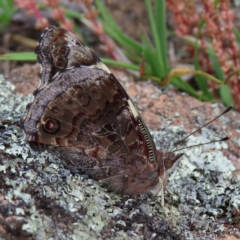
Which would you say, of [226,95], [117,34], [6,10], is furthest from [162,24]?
[6,10]

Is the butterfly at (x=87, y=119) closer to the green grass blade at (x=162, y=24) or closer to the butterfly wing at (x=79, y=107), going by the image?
the butterfly wing at (x=79, y=107)

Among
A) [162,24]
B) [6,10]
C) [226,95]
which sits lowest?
[226,95]

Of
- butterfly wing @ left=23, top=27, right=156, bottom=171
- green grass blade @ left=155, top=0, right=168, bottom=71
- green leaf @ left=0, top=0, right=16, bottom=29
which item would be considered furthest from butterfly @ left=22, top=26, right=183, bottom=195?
green leaf @ left=0, top=0, right=16, bottom=29

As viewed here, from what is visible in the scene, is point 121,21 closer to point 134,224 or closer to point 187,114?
point 187,114

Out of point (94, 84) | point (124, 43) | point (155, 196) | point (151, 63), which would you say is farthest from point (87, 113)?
point (124, 43)

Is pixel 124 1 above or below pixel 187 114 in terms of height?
above

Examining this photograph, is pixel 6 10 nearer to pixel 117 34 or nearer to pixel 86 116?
pixel 117 34

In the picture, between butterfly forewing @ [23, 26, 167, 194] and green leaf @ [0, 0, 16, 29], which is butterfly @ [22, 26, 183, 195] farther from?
green leaf @ [0, 0, 16, 29]

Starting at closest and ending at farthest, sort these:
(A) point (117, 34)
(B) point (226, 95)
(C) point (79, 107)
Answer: (C) point (79, 107) < (B) point (226, 95) < (A) point (117, 34)

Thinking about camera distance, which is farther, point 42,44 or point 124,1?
point 124,1
